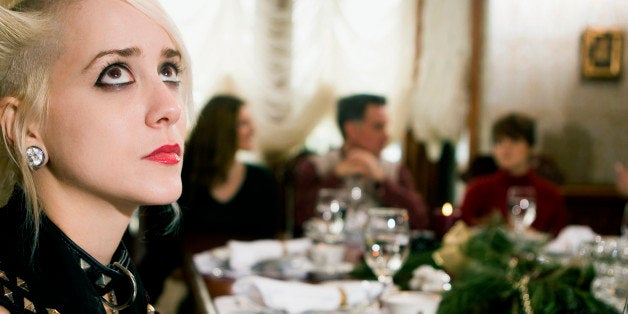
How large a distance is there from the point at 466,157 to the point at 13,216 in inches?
194

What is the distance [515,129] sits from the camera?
138 inches

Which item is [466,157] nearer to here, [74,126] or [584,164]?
[584,164]

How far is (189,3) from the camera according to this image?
4.73 metres

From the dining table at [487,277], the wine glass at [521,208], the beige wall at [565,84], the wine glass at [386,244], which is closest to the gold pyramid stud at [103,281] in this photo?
the dining table at [487,277]

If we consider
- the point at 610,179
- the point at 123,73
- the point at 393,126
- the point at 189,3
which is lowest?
the point at 610,179

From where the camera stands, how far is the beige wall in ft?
17.1

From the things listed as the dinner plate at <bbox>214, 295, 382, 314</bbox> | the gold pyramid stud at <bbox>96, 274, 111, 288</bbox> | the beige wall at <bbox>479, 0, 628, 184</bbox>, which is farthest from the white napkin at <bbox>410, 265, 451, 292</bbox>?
the beige wall at <bbox>479, 0, 628, 184</bbox>

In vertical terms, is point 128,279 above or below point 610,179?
above

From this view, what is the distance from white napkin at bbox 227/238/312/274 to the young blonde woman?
1050mm

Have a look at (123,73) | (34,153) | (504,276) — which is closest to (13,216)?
(34,153)

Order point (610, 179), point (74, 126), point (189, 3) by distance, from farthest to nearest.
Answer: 1. point (610, 179)
2. point (189, 3)
3. point (74, 126)

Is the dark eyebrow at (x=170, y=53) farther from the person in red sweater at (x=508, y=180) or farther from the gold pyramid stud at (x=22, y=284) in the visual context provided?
the person in red sweater at (x=508, y=180)

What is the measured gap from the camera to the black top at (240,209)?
305 centimetres

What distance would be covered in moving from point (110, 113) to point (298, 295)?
25.7 inches
